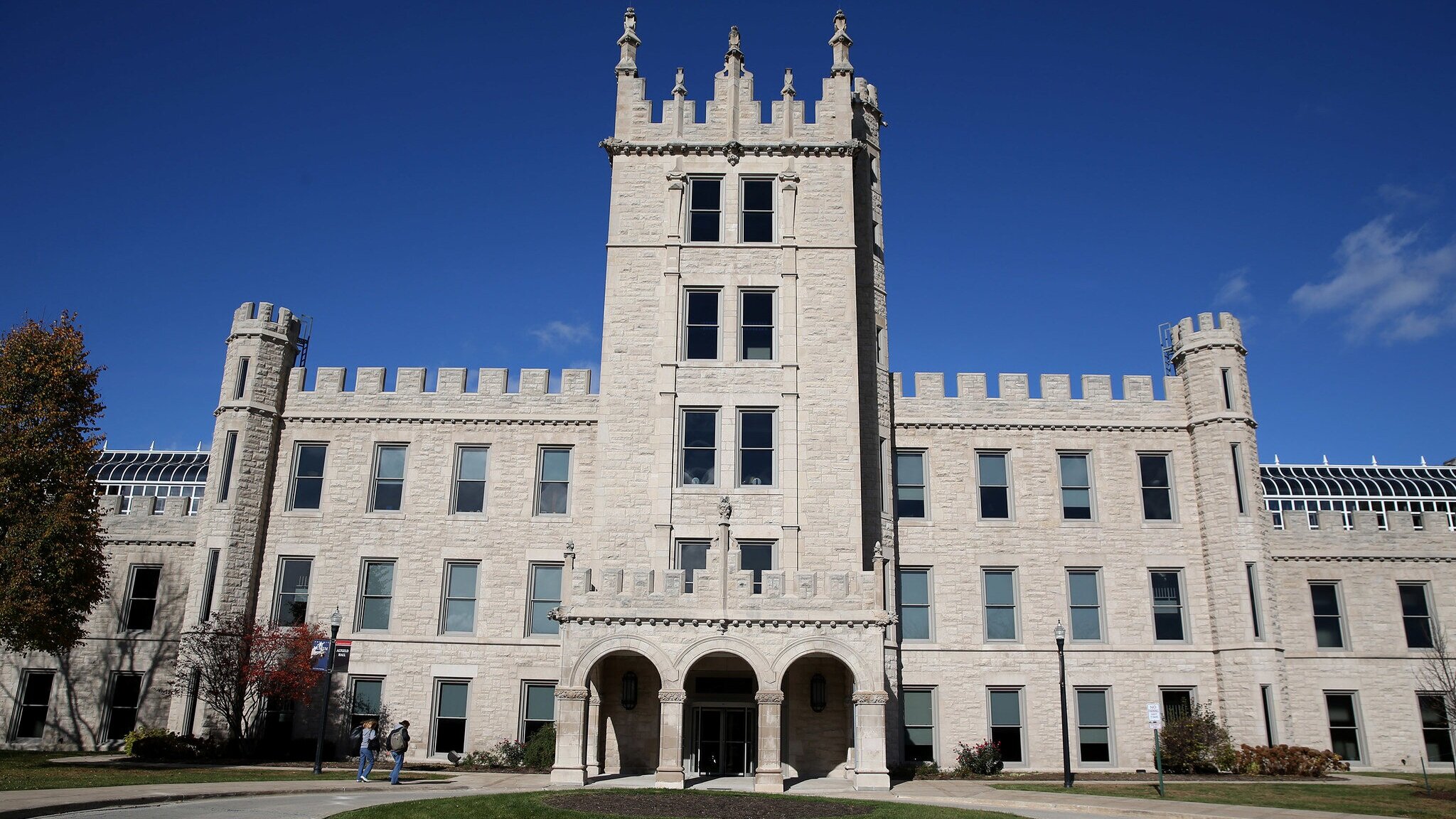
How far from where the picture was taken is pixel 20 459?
79.3ft

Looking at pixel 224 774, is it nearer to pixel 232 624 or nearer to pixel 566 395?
pixel 232 624

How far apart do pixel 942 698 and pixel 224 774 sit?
60.4ft

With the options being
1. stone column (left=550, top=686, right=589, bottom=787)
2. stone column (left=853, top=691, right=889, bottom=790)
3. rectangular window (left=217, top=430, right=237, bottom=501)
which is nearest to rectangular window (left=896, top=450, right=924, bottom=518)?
stone column (left=853, top=691, right=889, bottom=790)

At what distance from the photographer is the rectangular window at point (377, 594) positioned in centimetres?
3005

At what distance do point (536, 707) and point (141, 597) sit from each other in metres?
13.1

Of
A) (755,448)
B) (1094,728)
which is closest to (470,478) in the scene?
(755,448)

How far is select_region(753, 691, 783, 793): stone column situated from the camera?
22156mm

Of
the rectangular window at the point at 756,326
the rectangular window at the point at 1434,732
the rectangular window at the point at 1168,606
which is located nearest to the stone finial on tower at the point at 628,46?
the rectangular window at the point at 756,326

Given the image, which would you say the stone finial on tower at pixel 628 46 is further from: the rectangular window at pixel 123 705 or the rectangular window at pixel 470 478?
the rectangular window at pixel 123 705

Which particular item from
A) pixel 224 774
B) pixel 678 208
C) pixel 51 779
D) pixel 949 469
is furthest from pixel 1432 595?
pixel 51 779

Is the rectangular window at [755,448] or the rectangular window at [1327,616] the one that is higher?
the rectangular window at [755,448]

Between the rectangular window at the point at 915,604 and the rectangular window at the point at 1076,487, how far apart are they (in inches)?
186

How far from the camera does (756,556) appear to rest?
88.6 ft

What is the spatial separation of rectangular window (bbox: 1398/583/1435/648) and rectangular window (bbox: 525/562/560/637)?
25.5 m
